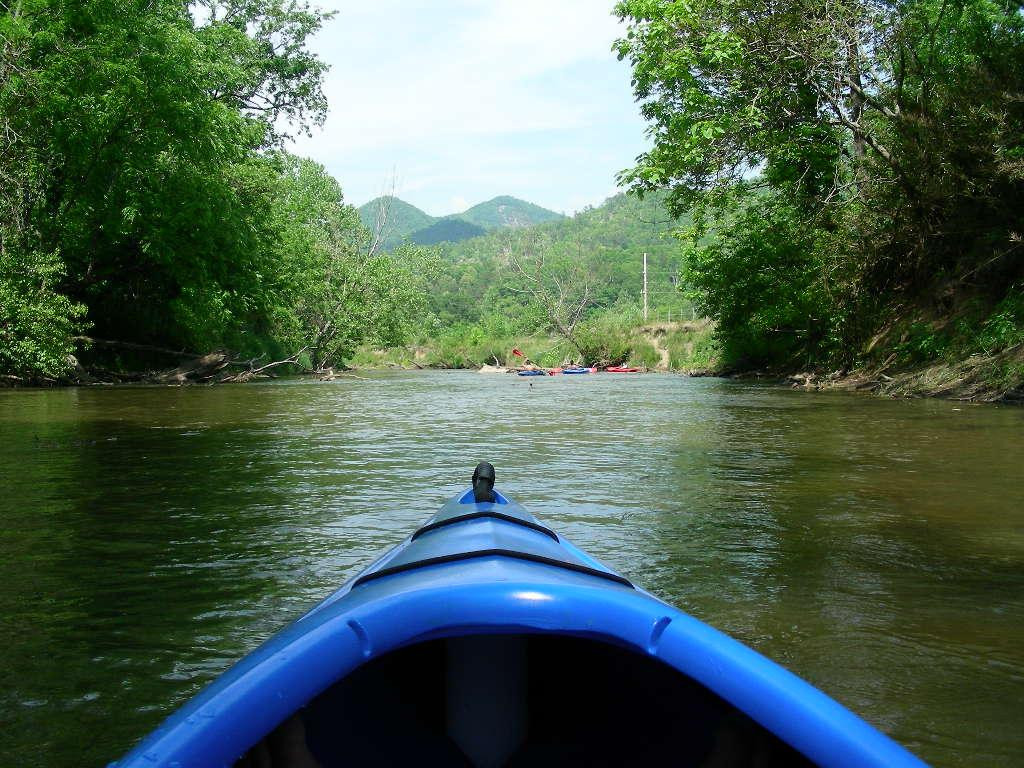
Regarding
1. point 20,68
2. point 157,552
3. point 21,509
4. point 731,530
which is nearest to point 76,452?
point 21,509

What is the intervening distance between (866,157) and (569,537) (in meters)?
15.9

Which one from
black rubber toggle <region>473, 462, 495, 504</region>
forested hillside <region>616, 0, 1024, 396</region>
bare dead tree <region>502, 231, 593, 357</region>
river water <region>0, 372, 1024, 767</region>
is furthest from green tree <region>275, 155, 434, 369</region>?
black rubber toggle <region>473, 462, 495, 504</region>

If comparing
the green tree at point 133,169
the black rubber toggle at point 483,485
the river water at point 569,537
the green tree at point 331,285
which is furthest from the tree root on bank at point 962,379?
the green tree at point 331,285

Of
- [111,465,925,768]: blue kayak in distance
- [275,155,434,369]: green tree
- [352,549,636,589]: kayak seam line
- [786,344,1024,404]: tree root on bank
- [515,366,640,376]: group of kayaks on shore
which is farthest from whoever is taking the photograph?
[515,366,640,376]: group of kayaks on shore

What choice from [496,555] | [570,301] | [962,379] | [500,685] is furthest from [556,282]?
[496,555]

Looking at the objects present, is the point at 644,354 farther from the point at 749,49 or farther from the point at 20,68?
the point at 20,68

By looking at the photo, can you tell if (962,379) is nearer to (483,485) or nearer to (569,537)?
(569,537)

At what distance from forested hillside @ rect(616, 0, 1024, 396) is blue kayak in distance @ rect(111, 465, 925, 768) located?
43.5 ft

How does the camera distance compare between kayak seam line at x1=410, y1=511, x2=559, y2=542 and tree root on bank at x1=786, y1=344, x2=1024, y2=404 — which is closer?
kayak seam line at x1=410, y1=511, x2=559, y2=542

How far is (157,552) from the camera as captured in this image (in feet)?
15.3

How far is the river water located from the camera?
2838 mm

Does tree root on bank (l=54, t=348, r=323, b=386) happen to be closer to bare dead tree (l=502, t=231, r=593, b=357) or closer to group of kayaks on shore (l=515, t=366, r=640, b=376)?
group of kayaks on shore (l=515, t=366, r=640, b=376)

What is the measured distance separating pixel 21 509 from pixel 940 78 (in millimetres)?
16063

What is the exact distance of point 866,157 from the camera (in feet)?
59.1
